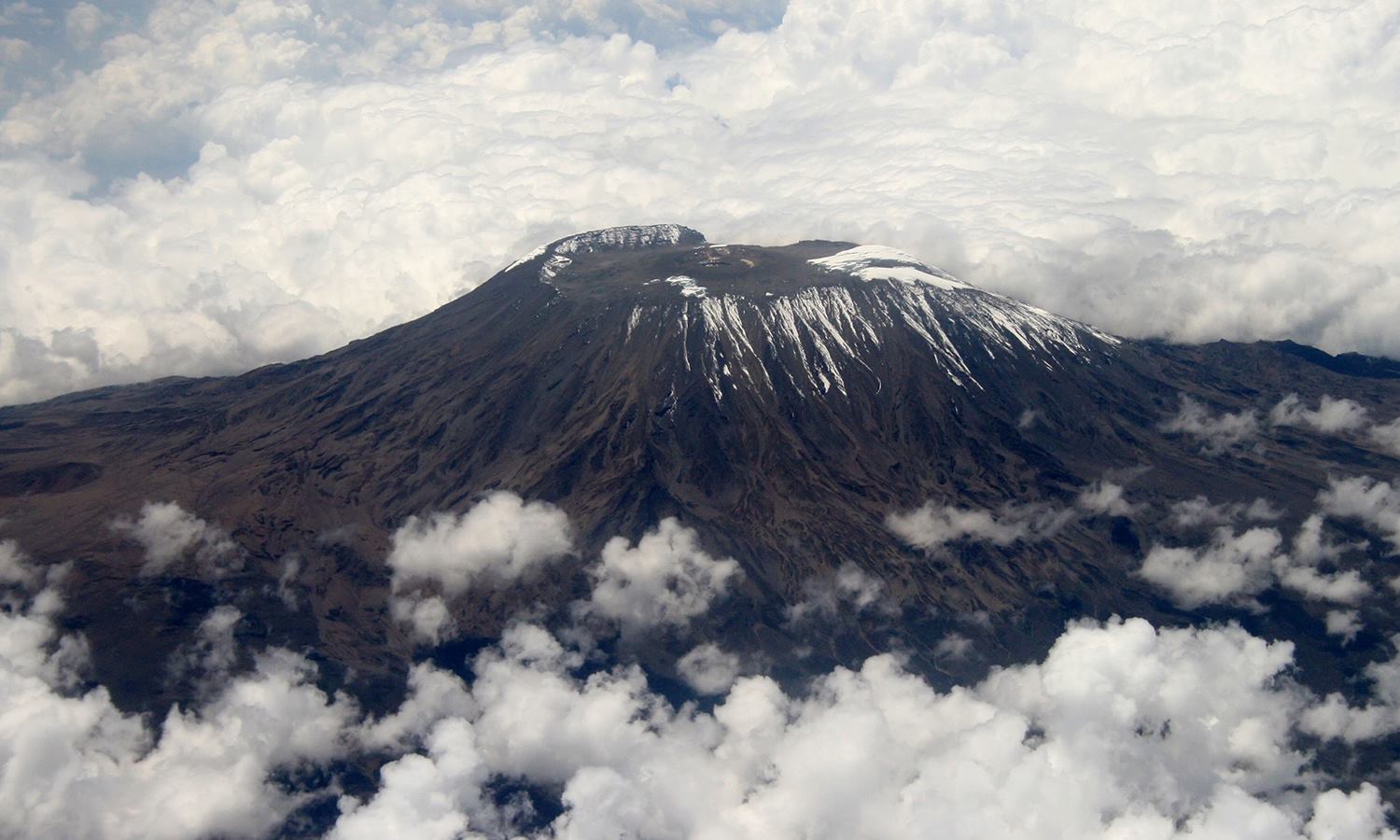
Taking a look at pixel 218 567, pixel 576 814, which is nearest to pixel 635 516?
pixel 576 814

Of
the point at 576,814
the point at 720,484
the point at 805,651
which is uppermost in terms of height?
the point at 720,484

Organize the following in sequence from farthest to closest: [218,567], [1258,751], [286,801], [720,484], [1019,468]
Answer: [1019,468], [720,484], [218,567], [1258,751], [286,801]

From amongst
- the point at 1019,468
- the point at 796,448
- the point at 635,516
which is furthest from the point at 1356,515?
the point at 635,516

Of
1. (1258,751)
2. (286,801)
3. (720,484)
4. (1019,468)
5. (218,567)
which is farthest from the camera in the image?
(1019,468)

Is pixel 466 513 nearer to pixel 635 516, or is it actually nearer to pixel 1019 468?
pixel 635 516

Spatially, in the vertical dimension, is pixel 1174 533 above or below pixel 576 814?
above

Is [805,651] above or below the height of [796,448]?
below

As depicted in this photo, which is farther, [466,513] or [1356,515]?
[1356,515]

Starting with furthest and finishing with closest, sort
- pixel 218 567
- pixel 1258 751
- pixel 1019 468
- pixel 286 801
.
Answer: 1. pixel 1019 468
2. pixel 218 567
3. pixel 1258 751
4. pixel 286 801

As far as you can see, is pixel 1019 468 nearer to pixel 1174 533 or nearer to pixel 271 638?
pixel 1174 533
